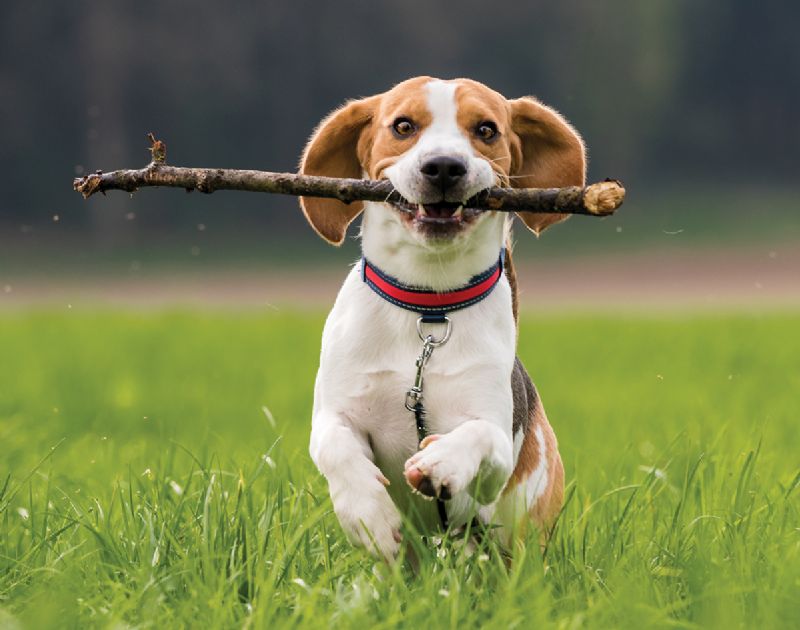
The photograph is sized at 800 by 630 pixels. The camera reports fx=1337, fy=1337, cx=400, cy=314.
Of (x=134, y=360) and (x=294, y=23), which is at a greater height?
(x=294, y=23)

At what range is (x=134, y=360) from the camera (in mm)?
11273

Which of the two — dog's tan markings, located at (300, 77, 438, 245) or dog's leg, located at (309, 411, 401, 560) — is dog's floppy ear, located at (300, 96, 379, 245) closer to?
dog's tan markings, located at (300, 77, 438, 245)

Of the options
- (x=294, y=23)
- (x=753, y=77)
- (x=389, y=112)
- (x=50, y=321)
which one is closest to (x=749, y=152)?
(x=753, y=77)

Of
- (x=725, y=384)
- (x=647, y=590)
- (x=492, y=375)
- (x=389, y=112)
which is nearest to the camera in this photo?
(x=647, y=590)

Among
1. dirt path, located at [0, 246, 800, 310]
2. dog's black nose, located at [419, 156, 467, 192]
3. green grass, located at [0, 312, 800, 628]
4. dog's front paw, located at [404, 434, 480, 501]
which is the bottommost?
dirt path, located at [0, 246, 800, 310]

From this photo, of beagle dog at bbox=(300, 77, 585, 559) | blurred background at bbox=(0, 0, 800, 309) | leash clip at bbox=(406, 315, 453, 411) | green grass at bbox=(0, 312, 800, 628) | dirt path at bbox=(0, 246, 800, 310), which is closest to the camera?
green grass at bbox=(0, 312, 800, 628)

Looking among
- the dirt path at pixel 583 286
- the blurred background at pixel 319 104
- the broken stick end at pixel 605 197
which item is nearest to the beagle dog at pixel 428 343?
the broken stick end at pixel 605 197

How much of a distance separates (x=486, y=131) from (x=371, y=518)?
137 cm

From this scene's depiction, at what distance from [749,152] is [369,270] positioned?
32.5m

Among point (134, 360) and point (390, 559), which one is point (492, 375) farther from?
point (134, 360)

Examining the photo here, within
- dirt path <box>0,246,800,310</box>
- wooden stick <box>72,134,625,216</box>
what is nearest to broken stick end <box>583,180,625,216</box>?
wooden stick <box>72,134,625,216</box>

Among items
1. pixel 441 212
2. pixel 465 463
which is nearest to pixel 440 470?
pixel 465 463

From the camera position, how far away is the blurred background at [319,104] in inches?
1189

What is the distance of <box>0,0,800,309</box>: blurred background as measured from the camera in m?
30.2
